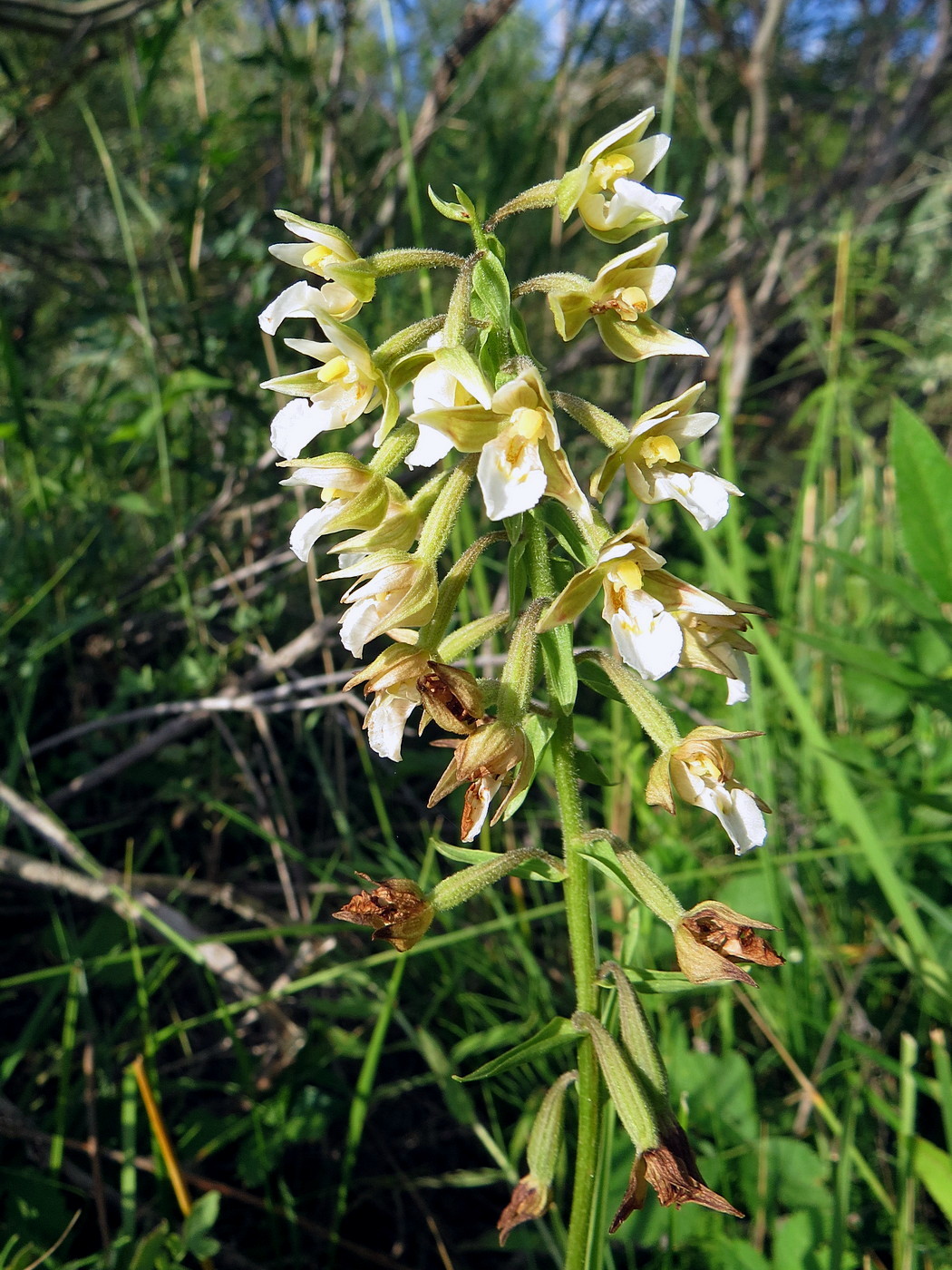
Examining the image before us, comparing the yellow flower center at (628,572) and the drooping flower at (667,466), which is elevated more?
the drooping flower at (667,466)

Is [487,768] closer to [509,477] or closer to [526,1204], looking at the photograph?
[509,477]

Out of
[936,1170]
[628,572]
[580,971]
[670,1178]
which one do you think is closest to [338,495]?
[628,572]

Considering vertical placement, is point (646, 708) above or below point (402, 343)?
below

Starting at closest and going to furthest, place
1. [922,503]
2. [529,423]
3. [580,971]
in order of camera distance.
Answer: [529,423]
[580,971]
[922,503]

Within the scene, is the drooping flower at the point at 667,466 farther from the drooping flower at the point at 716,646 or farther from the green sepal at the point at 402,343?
the green sepal at the point at 402,343

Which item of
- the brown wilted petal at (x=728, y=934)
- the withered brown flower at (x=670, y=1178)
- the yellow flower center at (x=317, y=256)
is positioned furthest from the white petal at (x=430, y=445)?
the withered brown flower at (x=670, y=1178)

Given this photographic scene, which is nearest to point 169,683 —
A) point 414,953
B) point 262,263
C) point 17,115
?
point 414,953
